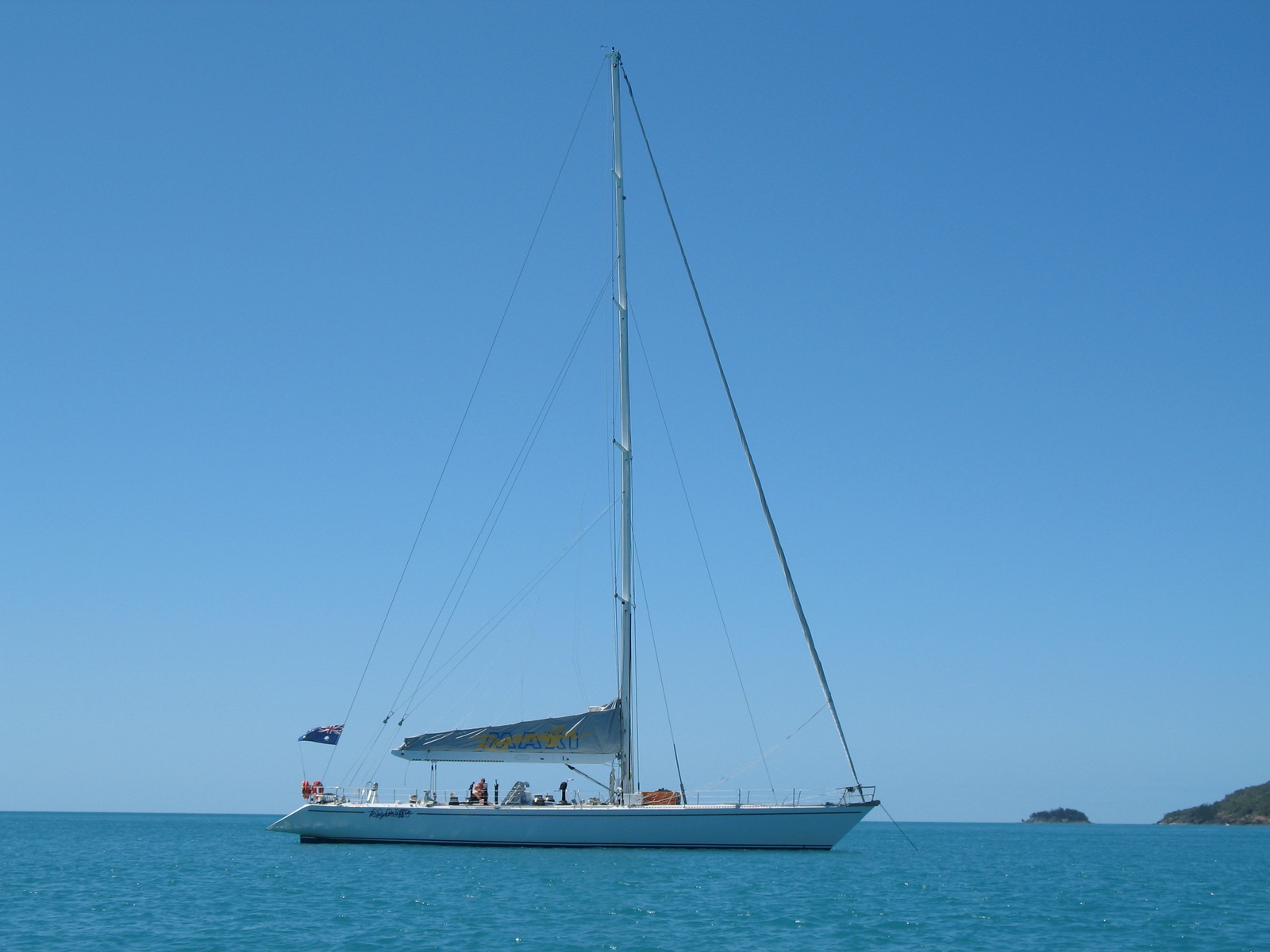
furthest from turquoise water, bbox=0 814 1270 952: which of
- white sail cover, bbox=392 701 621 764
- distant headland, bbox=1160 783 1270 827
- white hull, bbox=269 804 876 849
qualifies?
distant headland, bbox=1160 783 1270 827

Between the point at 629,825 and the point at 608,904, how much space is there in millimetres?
8555

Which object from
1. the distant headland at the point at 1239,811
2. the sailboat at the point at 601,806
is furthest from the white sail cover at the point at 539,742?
the distant headland at the point at 1239,811

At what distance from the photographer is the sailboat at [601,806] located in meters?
30.8

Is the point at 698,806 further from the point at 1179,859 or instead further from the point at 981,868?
the point at 1179,859

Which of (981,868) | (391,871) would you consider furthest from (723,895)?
(981,868)

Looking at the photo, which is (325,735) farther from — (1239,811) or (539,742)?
(1239,811)

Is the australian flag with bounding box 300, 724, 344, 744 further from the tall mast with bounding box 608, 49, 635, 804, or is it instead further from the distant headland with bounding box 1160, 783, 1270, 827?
the distant headland with bounding box 1160, 783, 1270, 827

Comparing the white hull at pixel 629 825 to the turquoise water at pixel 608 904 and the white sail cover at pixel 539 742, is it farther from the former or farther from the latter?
the white sail cover at pixel 539 742

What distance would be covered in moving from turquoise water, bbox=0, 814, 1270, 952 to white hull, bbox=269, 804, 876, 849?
1.50ft

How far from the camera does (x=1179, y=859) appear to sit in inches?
1880

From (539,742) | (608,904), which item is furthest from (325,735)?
(608,904)

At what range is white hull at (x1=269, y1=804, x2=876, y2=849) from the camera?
30.7m

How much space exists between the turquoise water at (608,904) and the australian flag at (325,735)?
11.0 ft

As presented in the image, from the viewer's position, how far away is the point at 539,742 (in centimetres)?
3356
